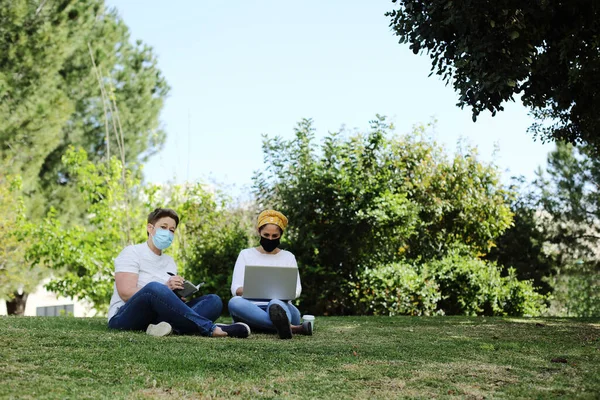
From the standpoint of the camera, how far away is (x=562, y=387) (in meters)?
3.54

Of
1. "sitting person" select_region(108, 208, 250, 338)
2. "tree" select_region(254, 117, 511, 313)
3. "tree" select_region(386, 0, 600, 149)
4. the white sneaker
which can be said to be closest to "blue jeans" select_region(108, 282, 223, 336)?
"sitting person" select_region(108, 208, 250, 338)

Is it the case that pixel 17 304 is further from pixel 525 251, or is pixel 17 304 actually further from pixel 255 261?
pixel 255 261

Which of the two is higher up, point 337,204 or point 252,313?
point 337,204

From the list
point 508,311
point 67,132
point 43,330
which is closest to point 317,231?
point 508,311

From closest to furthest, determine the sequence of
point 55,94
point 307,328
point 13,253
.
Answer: point 307,328
point 13,253
point 55,94

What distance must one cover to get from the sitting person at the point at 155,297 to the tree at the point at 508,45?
10.3 ft

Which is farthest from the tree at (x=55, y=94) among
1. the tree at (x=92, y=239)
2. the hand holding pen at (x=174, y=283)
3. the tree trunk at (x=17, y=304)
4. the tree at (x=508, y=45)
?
the hand holding pen at (x=174, y=283)

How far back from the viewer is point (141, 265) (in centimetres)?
571

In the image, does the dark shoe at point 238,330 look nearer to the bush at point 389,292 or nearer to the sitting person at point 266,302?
the sitting person at point 266,302

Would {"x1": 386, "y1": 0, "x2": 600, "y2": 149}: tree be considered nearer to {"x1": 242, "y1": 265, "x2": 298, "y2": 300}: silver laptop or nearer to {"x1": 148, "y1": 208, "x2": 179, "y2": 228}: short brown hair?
{"x1": 242, "y1": 265, "x2": 298, "y2": 300}: silver laptop

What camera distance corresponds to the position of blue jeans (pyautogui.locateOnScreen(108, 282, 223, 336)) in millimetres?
5352

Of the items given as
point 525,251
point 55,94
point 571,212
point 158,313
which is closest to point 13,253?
point 55,94

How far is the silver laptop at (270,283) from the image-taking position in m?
5.89

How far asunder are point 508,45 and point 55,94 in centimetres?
1757
